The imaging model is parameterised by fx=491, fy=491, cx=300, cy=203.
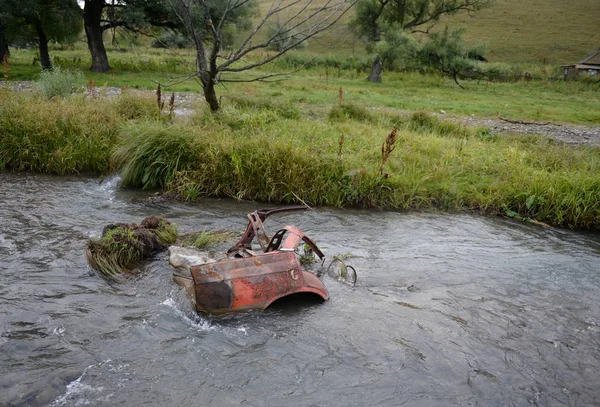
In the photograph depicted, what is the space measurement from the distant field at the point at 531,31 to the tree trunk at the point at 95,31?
90.6 feet

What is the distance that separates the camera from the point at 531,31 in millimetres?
59750

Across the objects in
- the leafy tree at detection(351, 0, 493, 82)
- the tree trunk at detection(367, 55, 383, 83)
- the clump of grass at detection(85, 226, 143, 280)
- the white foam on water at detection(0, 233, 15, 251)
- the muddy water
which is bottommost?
the muddy water

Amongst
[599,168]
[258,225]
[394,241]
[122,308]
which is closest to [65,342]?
[122,308]

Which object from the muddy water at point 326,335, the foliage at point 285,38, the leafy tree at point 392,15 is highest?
the leafy tree at point 392,15

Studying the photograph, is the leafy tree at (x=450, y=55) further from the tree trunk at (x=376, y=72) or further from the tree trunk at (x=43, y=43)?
the tree trunk at (x=43, y=43)

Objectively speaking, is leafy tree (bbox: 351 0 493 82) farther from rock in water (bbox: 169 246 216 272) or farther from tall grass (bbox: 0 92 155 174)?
rock in water (bbox: 169 246 216 272)

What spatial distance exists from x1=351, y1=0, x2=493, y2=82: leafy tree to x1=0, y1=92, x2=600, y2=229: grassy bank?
853 inches

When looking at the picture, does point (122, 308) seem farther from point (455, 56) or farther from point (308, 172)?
point (455, 56)

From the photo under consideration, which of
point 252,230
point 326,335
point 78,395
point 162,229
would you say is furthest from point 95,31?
point 78,395

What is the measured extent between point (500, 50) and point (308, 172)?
52.5 metres

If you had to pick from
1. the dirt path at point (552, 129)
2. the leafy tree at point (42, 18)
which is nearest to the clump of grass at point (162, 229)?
the dirt path at point (552, 129)

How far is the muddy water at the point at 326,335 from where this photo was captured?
13.0 ft

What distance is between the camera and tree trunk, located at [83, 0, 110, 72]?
81.9ft

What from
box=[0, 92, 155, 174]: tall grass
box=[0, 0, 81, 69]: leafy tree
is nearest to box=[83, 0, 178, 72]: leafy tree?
box=[0, 0, 81, 69]: leafy tree
